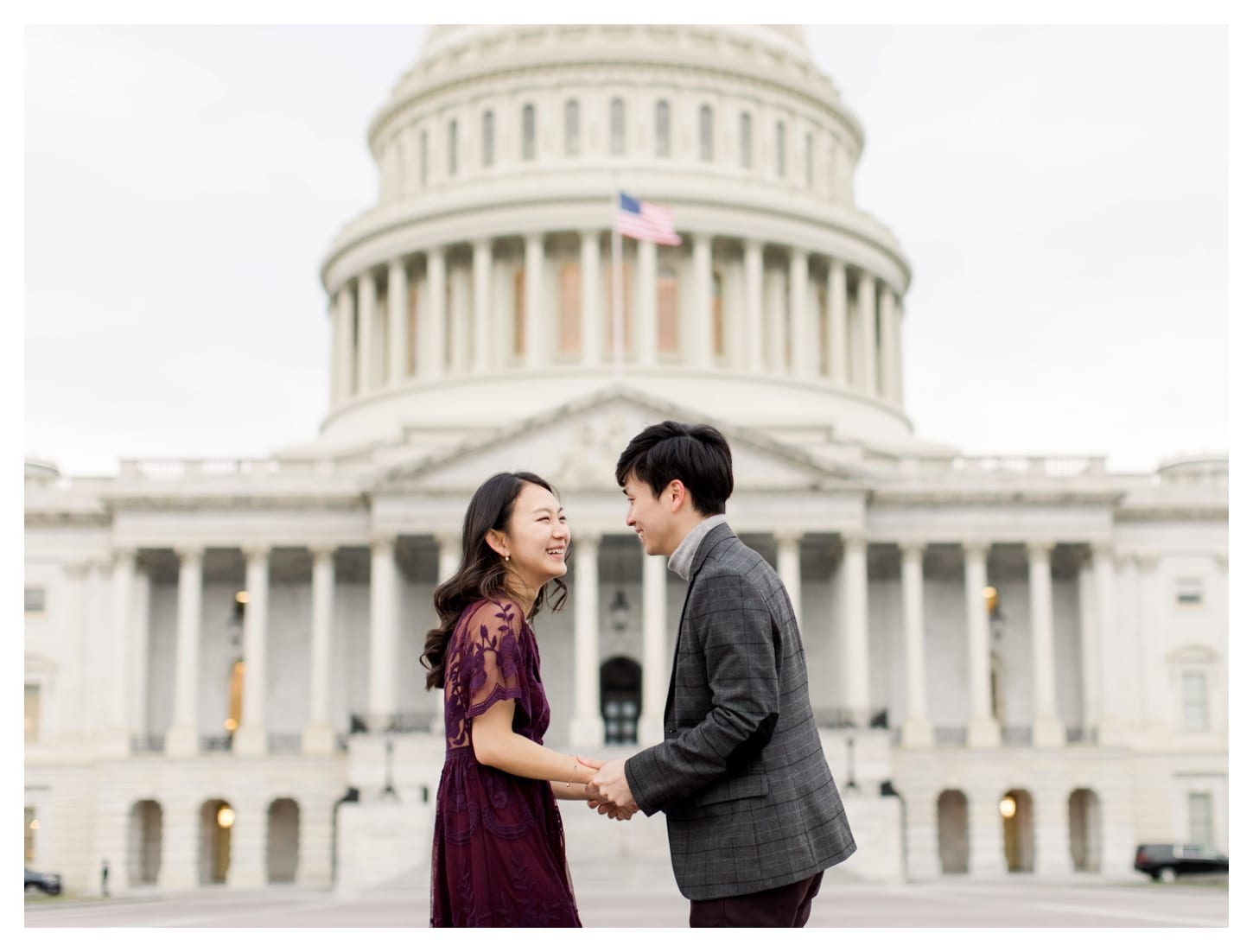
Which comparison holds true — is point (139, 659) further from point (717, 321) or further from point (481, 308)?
point (717, 321)

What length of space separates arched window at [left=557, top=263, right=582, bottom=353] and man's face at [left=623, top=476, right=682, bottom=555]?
6733 centimetres

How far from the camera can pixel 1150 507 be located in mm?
64625

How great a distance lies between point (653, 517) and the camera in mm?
8562

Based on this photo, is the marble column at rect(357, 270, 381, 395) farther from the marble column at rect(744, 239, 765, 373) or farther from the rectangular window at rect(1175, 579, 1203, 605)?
the rectangular window at rect(1175, 579, 1203, 605)

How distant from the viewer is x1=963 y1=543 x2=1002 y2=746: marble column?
60688 millimetres

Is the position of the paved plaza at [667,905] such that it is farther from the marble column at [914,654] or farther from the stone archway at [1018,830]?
the marble column at [914,654]

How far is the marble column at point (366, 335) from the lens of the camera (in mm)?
78812

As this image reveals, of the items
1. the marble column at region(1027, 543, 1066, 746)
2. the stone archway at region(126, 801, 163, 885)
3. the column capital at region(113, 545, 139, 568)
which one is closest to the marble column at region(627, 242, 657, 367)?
the marble column at region(1027, 543, 1066, 746)

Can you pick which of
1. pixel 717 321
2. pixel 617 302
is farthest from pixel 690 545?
pixel 717 321

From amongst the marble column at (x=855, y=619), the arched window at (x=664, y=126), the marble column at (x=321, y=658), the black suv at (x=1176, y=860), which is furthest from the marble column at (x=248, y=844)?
the arched window at (x=664, y=126)

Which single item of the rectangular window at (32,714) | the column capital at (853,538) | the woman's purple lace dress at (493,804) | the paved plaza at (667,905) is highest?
the column capital at (853,538)

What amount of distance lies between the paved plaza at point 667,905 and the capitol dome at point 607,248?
2659 cm

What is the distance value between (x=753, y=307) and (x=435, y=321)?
13521mm
